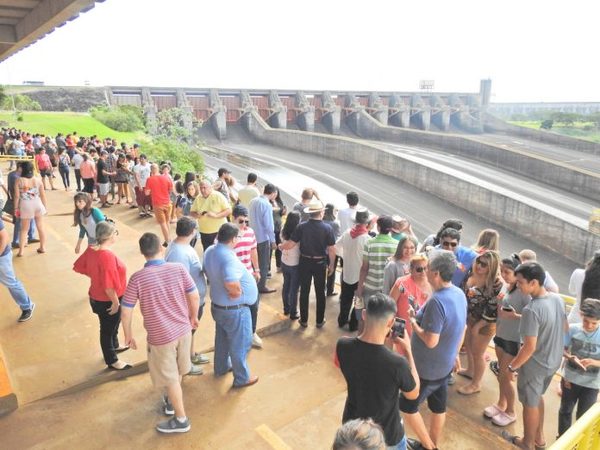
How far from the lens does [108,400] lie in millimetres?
3660

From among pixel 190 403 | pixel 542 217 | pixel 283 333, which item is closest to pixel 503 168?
pixel 542 217

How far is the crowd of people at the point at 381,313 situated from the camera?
94.1 inches

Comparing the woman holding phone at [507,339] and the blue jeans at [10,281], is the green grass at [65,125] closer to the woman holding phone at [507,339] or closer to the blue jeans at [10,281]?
the blue jeans at [10,281]

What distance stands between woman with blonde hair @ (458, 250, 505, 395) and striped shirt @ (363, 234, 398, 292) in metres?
0.77

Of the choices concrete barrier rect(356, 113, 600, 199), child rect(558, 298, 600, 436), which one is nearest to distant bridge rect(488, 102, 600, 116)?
concrete barrier rect(356, 113, 600, 199)

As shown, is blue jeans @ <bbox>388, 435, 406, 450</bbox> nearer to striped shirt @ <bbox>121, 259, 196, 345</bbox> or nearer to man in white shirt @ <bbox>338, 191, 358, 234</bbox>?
striped shirt @ <bbox>121, 259, 196, 345</bbox>

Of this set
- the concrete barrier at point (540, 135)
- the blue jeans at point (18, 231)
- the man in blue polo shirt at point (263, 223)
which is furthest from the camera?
the concrete barrier at point (540, 135)

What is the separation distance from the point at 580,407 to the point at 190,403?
3013 mm

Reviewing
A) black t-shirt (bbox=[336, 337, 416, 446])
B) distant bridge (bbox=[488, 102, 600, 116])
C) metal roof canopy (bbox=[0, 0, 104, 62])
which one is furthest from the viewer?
distant bridge (bbox=[488, 102, 600, 116])

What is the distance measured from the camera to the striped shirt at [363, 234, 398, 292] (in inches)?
167

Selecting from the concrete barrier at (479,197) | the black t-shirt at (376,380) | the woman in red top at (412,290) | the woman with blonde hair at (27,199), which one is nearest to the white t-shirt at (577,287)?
the woman in red top at (412,290)

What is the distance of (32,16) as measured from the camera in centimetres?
660

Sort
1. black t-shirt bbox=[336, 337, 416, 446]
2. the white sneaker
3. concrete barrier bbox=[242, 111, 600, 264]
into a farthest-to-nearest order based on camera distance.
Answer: concrete barrier bbox=[242, 111, 600, 264]
the white sneaker
black t-shirt bbox=[336, 337, 416, 446]

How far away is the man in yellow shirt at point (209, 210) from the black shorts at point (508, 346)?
11.7 feet
